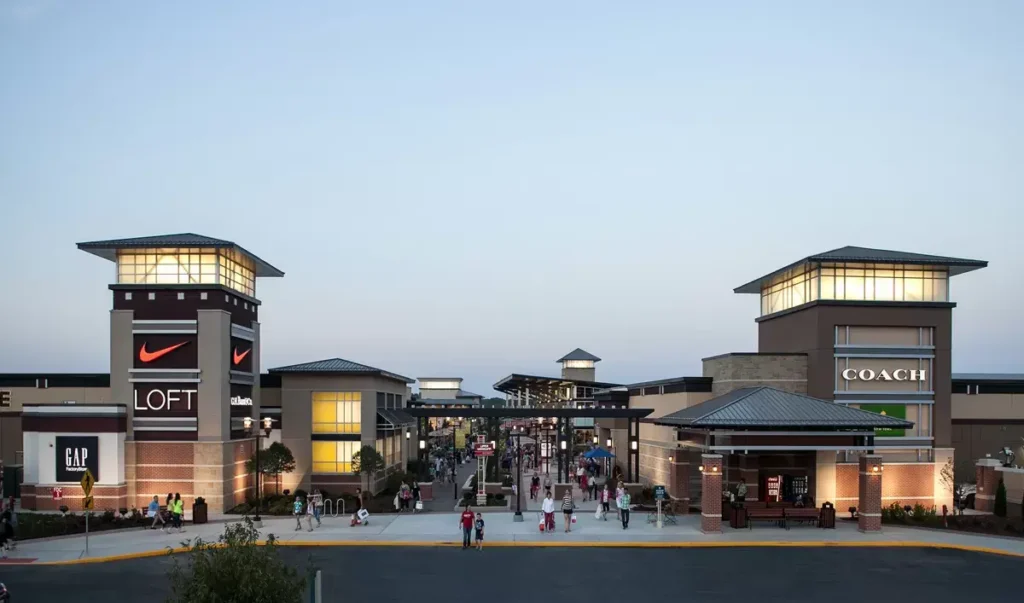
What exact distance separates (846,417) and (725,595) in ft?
48.3

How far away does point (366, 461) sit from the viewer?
42.2m

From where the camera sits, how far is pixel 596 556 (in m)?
27.6

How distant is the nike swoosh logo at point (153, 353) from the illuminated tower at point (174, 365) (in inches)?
1.7

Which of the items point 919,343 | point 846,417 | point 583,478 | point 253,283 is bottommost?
point 583,478

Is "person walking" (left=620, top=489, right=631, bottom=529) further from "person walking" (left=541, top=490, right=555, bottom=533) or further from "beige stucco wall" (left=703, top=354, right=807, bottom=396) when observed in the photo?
"beige stucco wall" (left=703, top=354, right=807, bottom=396)

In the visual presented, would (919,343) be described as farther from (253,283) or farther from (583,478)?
(253,283)

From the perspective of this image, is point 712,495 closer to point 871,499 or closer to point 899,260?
point 871,499

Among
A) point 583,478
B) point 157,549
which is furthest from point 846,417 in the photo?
point 157,549

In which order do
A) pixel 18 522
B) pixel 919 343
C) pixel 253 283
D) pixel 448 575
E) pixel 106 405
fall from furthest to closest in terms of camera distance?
pixel 253 283
pixel 919 343
pixel 106 405
pixel 18 522
pixel 448 575

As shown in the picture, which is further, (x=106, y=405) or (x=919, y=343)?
(x=919, y=343)

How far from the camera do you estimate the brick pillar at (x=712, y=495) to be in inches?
1246

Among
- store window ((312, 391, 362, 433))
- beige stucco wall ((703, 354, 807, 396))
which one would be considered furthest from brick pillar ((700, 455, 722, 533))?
store window ((312, 391, 362, 433))

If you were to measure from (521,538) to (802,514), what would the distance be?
1149cm

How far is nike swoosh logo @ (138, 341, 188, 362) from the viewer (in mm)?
37500
